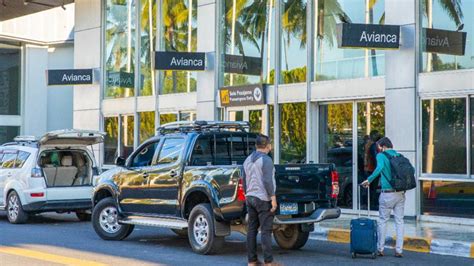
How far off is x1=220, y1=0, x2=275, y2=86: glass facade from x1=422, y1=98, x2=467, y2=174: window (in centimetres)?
484

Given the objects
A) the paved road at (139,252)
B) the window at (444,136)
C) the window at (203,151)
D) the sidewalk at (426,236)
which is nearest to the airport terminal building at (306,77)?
the window at (444,136)

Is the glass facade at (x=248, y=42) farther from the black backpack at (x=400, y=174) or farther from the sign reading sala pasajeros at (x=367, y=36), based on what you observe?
the black backpack at (x=400, y=174)

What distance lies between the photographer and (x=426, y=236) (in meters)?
13.1

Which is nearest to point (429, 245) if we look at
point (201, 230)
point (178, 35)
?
point (201, 230)

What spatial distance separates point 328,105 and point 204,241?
23.1 feet

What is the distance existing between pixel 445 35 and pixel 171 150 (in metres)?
6.41

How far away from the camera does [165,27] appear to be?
2273 centimetres

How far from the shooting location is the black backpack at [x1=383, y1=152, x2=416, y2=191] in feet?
37.6

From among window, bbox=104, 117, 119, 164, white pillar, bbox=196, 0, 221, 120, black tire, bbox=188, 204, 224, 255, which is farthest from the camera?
window, bbox=104, 117, 119, 164

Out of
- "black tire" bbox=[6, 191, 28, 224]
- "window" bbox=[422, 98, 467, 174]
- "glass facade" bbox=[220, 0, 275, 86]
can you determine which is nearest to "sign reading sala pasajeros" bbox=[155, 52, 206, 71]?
"glass facade" bbox=[220, 0, 275, 86]

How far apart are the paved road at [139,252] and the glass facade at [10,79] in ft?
56.0

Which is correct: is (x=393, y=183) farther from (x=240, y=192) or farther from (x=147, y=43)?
(x=147, y=43)

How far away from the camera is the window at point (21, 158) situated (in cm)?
1662

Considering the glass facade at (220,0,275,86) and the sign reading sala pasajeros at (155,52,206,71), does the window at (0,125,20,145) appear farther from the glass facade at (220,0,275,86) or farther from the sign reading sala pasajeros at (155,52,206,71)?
the glass facade at (220,0,275,86)
